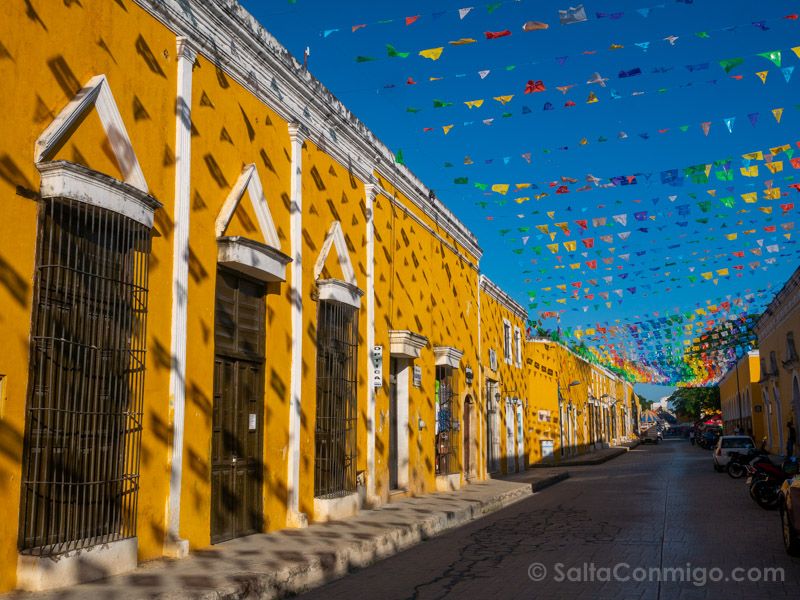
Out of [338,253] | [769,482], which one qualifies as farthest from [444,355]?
[769,482]

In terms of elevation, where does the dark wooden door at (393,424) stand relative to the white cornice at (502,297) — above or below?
below

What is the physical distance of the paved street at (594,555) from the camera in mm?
7688

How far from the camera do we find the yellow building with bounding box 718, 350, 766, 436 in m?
44.6

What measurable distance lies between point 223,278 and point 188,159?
1628 millimetres

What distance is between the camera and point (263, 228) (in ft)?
36.4

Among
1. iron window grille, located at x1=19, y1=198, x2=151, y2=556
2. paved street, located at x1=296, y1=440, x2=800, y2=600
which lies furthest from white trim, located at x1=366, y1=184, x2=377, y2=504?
iron window grille, located at x1=19, y1=198, x2=151, y2=556

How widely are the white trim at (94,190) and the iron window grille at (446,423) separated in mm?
12399

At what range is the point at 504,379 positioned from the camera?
27.6 metres

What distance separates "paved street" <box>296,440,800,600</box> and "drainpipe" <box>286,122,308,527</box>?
1959mm

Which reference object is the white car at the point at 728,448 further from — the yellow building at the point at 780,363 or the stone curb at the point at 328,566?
the stone curb at the point at 328,566

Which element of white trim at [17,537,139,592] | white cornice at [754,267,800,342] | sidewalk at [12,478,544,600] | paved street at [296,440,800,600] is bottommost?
paved street at [296,440,800,600]

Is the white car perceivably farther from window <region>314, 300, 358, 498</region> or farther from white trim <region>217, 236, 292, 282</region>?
white trim <region>217, 236, 292, 282</region>

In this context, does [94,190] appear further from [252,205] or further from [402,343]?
[402,343]

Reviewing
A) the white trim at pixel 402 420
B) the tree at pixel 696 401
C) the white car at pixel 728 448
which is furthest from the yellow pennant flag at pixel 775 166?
the tree at pixel 696 401
